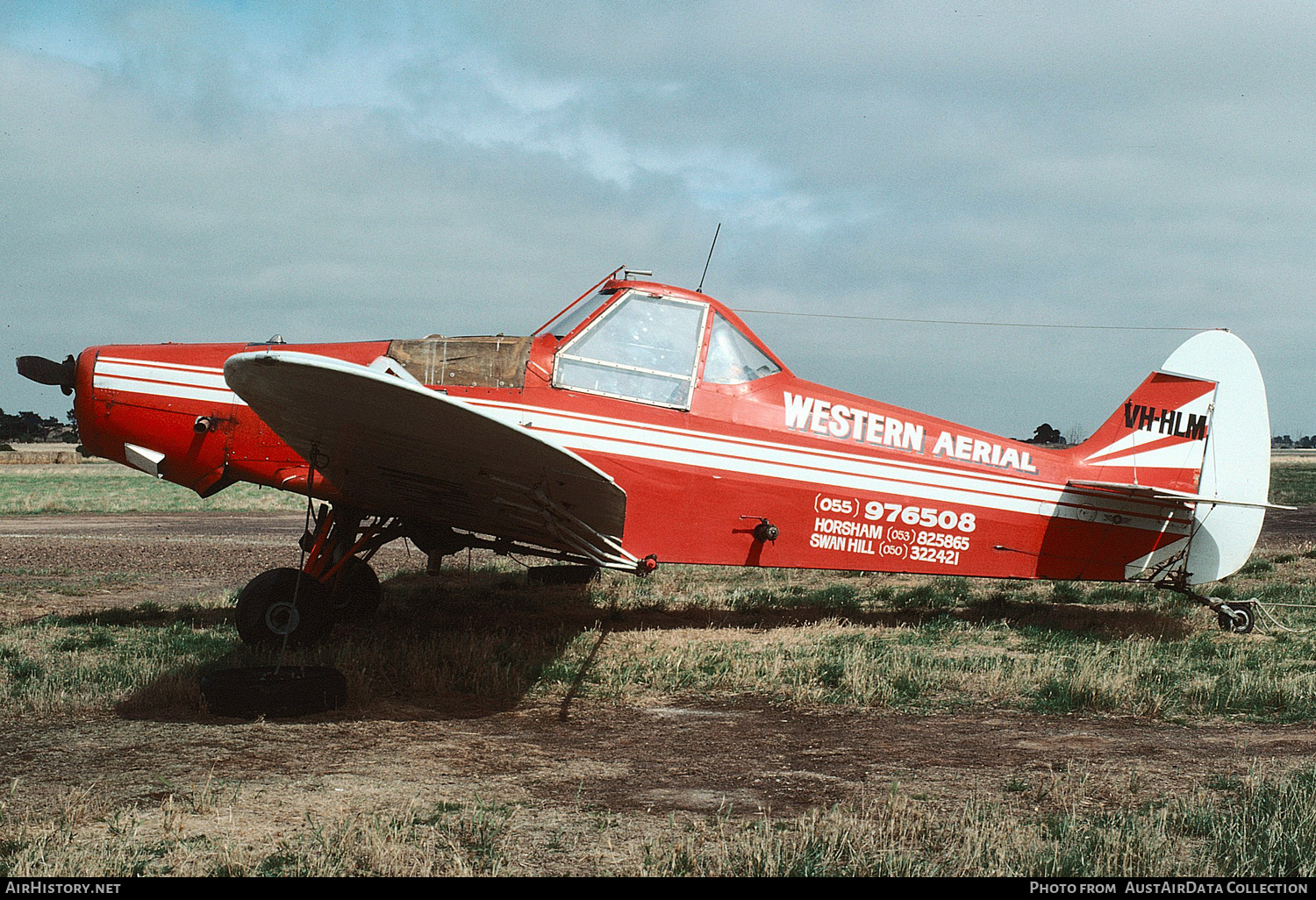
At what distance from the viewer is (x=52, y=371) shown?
22.9ft

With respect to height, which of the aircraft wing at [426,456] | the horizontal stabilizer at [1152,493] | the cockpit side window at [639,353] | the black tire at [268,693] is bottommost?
the black tire at [268,693]

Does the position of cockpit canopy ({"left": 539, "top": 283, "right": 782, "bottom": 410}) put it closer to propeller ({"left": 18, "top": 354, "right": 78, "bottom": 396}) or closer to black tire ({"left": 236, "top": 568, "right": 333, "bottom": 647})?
black tire ({"left": 236, "top": 568, "right": 333, "bottom": 647})

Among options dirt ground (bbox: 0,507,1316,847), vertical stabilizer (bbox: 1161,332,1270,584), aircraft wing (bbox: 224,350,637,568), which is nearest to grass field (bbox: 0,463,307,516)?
aircraft wing (bbox: 224,350,637,568)

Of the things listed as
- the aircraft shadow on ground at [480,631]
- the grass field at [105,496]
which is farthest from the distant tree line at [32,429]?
the aircraft shadow on ground at [480,631]

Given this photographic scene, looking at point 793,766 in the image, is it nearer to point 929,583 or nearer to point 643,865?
point 643,865

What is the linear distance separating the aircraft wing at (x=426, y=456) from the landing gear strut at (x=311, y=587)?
0.23m

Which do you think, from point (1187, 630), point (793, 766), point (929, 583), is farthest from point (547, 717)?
point (929, 583)

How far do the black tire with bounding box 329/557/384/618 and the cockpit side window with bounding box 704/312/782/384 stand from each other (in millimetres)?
3544

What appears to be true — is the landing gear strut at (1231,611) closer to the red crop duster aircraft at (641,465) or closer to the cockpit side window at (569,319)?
the red crop duster aircraft at (641,465)

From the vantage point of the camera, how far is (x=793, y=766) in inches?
175

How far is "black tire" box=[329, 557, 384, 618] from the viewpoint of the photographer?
7.92 metres

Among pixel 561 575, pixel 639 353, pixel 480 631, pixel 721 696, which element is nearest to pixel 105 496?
pixel 561 575

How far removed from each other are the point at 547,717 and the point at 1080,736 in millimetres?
3031

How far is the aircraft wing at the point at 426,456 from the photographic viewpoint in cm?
430
